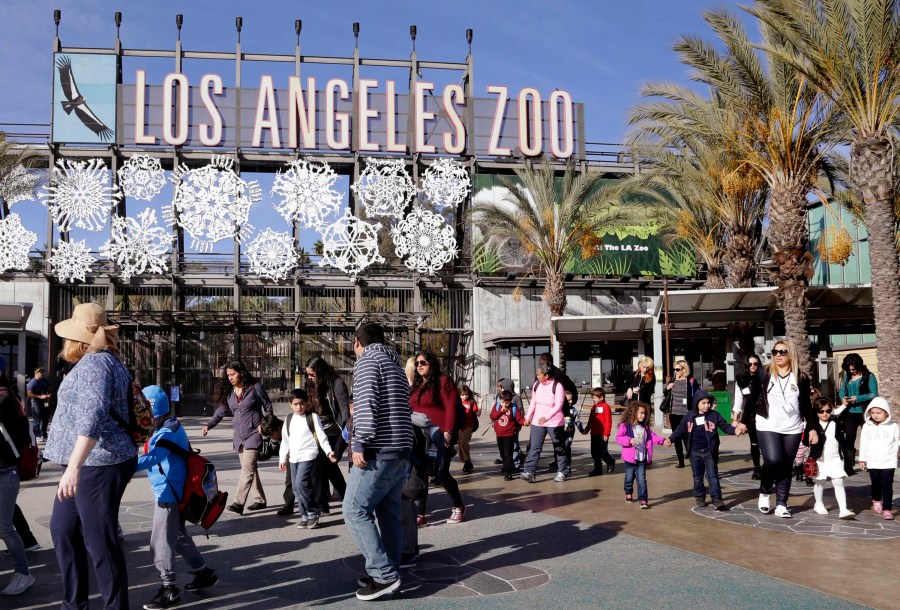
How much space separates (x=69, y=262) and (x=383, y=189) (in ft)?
40.5

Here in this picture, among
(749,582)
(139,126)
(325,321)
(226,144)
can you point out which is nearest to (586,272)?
(325,321)

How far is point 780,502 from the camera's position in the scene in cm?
819

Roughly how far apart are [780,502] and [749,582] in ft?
8.94

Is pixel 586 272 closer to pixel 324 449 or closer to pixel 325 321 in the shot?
pixel 325 321

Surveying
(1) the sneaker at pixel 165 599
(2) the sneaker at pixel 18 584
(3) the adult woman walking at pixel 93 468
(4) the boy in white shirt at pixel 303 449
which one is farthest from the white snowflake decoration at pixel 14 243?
(3) the adult woman walking at pixel 93 468

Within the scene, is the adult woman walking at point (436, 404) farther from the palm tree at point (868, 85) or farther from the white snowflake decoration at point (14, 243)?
the white snowflake decoration at point (14, 243)

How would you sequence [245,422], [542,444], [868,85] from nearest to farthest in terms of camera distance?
1. [245,422]
2. [542,444]
3. [868,85]

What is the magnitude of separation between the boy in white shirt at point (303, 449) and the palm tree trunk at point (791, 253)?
10.9 metres

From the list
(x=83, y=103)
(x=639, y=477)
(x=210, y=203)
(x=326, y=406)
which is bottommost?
(x=639, y=477)

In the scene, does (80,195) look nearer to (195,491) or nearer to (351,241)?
(351,241)

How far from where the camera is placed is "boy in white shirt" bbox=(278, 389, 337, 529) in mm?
8070

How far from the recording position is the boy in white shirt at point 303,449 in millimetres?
8070

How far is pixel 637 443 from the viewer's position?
29.9 feet

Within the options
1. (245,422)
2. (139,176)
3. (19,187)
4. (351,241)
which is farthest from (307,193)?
(245,422)
